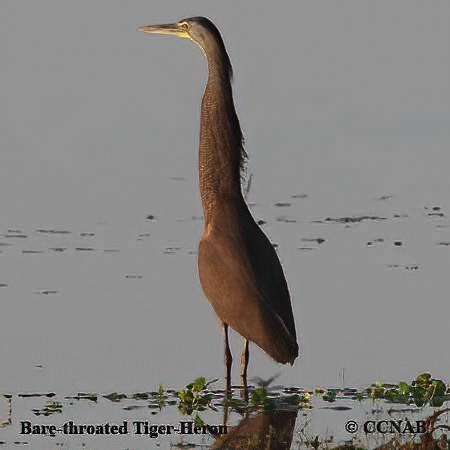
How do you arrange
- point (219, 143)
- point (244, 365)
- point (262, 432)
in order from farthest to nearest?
1. point (219, 143)
2. point (244, 365)
3. point (262, 432)

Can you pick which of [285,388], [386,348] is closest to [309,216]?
[386,348]

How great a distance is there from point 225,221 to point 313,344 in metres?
1.29

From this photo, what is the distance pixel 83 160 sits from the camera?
55.9 feet

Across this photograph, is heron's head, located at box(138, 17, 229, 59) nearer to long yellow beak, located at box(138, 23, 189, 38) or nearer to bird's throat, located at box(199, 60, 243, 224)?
long yellow beak, located at box(138, 23, 189, 38)

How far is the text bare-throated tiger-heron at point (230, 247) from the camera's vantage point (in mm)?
8461

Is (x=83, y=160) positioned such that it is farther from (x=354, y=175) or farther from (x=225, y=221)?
A: (x=225, y=221)

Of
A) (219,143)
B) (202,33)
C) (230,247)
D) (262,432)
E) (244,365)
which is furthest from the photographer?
(202,33)

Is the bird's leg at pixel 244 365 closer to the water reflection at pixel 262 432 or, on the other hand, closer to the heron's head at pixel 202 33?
the water reflection at pixel 262 432

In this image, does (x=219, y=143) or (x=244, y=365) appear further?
(x=219, y=143)

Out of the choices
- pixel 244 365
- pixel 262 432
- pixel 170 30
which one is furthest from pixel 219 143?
pixel 262 432

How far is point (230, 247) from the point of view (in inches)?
340

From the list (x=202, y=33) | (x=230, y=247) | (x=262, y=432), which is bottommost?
(x=262, y=432)

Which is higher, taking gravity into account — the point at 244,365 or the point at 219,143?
the point at 219,143

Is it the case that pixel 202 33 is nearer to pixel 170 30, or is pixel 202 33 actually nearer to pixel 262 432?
pixel 170 30
